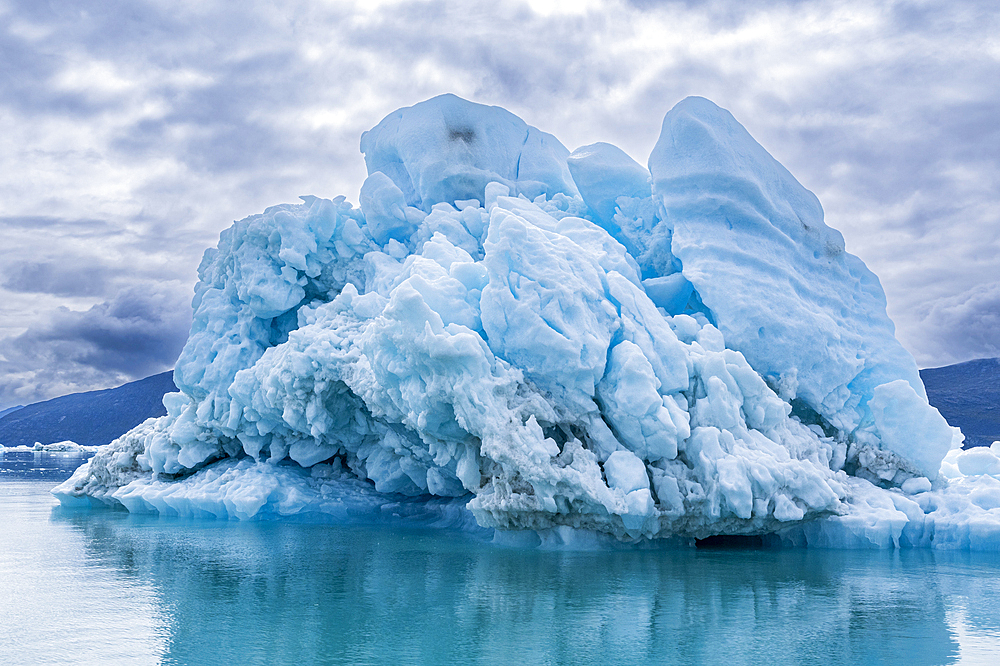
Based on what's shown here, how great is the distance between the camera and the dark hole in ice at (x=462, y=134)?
54.0 feet

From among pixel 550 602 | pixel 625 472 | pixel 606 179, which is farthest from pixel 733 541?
pixel 606 179

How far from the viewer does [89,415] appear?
108312 millimetres

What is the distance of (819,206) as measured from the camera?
1500cm

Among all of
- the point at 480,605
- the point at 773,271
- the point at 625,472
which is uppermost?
the point at 773,271

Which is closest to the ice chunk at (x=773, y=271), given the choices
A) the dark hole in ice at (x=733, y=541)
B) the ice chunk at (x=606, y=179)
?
the ice chunk at (x=606, y=179)

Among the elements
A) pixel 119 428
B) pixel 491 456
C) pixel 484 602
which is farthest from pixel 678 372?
pixel 119 428

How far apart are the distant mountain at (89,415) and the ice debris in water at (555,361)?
88113 millimetres

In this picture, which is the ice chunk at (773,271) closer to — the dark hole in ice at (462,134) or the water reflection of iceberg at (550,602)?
the water reflection of iceberg at (550,602)

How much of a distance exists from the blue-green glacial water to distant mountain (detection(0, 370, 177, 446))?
93.9 meters

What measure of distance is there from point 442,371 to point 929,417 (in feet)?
25.9

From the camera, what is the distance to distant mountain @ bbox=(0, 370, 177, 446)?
9994 centimetres

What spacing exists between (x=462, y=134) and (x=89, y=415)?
4251 inches

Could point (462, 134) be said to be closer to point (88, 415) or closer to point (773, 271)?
point (773, 271)

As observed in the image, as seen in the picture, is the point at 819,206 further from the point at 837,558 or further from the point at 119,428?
the point at 119,428
